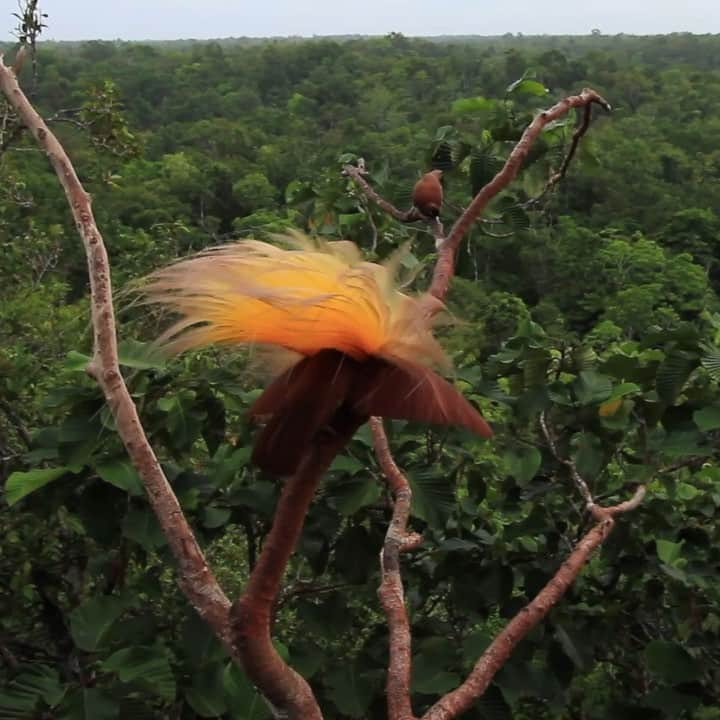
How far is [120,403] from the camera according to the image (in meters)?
0.73

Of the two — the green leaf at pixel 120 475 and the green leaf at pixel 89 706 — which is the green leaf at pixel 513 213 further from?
the green leaf at pixel 89 706

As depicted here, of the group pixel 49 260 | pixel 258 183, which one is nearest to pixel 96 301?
pixel 49 260

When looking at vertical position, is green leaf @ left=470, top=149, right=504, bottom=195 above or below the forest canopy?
above

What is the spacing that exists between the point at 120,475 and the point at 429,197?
1.71 ft

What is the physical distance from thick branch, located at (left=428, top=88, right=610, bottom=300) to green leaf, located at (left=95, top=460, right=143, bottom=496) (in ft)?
1.42

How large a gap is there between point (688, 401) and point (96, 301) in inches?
31.3

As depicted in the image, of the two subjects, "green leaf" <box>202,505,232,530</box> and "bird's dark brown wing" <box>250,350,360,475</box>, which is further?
"green leaf" <box>202,505,232,530</box>

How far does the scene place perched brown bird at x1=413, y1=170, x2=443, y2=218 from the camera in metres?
1.26

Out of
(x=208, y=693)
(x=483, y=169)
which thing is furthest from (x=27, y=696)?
(x=483, y=169)

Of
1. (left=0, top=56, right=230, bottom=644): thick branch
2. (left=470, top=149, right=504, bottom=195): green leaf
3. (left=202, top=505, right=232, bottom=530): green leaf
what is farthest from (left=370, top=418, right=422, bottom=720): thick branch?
(left=470, top=149, right=504, bottom=195): green leaf

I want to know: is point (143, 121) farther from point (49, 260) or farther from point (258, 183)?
point (49, 260)

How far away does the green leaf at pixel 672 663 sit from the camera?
118 centimetres

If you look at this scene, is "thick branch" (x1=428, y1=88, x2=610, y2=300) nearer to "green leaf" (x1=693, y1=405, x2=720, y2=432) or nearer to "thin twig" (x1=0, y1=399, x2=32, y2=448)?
"green leaf" (x1=693, y1=405, x2=720, y2=432)

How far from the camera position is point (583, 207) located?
23.9 m
